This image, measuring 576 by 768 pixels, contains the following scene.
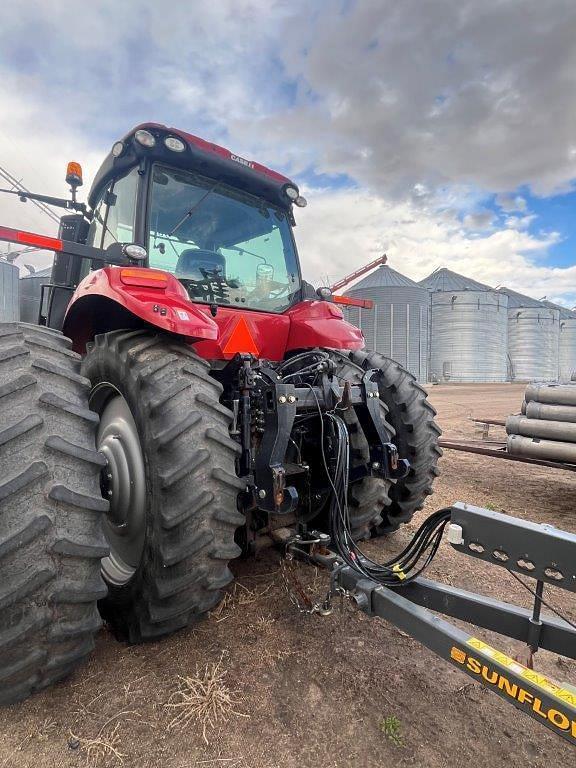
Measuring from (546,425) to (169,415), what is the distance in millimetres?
4080

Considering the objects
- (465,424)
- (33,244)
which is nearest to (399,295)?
(465,424)

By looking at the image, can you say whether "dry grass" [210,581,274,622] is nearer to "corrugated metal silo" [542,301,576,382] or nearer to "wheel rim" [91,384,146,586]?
"wheel rim" [91,384,146,586]

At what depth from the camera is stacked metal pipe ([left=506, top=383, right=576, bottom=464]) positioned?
4.37 m

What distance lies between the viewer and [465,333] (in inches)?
1061

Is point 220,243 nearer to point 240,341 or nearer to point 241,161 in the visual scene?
point 241,161

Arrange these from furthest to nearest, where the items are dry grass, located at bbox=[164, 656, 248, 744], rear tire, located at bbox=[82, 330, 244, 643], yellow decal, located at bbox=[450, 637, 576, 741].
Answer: rear tire, located at bbox=[82, 330, 244, 643] < dry grass, located at bbox=[164, 656, 248, 744] < yellow decal, located at bbox=[450, 637, 576, 741]

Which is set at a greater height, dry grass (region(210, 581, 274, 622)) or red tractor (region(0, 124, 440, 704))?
red tractor (region(0, 124, 440, 704))

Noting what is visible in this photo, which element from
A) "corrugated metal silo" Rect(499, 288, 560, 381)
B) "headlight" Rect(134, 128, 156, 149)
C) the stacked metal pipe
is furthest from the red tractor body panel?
"corrugated metal silo" Rect(499, 288, 560, 381)

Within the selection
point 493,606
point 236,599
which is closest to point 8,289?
point 236,599

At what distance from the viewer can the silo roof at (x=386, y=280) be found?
2510 cm

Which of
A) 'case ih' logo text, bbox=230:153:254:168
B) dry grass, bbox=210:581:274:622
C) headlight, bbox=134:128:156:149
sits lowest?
dry grass, bbox=210:581:274:622

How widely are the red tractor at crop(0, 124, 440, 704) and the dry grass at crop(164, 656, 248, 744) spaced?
9.8 inches

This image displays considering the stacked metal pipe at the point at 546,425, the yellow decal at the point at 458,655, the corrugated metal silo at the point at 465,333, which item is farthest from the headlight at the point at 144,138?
the corrugated metal silo at the point at 465,333

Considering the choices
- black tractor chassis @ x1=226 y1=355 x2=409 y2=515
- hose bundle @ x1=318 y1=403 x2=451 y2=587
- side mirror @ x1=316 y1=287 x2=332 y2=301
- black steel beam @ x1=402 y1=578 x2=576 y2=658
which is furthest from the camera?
side mirror @ x1=316 y1=287 x2=332 y2=301
